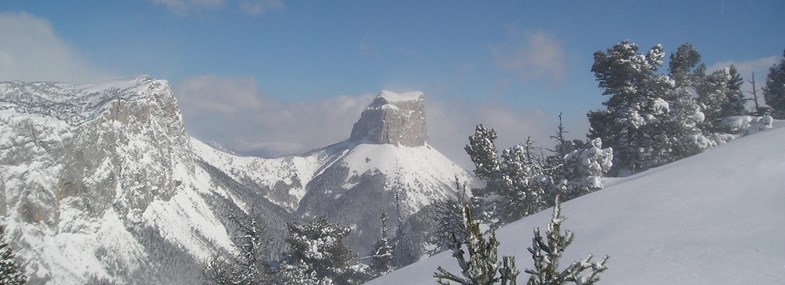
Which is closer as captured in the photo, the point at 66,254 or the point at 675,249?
the point at 675,249

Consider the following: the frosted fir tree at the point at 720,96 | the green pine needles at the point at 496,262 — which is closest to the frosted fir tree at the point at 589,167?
the frosted fir tree at the point at 720,96

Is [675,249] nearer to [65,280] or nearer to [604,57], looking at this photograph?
[604,57]

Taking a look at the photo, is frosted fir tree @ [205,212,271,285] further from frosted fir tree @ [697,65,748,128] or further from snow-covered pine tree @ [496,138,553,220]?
frosted fir tree @ [697,65,748,128]

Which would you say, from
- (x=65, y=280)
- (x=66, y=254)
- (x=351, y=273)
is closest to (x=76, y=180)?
(x=66, y=254)

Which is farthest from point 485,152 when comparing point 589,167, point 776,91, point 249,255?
point 776,91

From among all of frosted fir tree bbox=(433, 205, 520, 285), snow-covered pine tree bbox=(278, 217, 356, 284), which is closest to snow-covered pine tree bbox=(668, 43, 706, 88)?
snow-covered pine tree bbox=(278, 217, 356, 284)

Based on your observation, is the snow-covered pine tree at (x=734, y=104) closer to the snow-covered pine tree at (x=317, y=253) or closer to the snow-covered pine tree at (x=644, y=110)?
the snow-covered pine tree at (x=644, y=110)

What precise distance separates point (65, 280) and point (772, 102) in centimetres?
19422

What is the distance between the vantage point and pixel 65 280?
161125 millimetres

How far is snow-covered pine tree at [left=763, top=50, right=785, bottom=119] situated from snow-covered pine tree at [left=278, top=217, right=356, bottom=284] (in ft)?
163

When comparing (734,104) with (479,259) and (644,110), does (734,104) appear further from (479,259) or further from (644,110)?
(479,259)

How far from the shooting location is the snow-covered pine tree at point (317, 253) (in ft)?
94.7

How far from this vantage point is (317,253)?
29.0 metres

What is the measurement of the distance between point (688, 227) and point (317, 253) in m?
20.5
